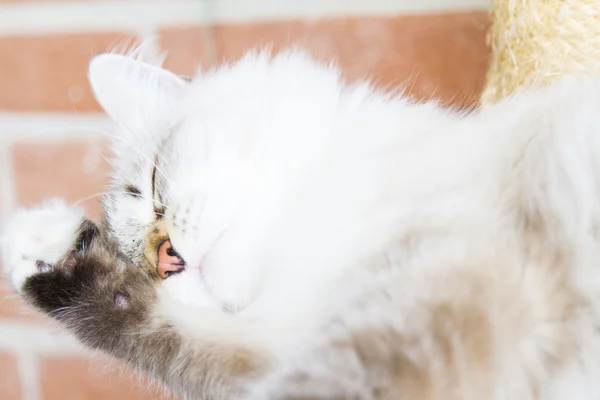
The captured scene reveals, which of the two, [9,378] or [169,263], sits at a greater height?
[169,263]

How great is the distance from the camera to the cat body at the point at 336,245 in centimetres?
40

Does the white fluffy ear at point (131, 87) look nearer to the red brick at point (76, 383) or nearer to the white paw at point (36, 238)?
the white paw at point (36, 238)

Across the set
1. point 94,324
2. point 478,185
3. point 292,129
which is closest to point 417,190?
point 478,185

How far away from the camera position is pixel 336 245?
515mm

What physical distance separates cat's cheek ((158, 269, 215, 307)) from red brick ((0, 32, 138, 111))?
45cm

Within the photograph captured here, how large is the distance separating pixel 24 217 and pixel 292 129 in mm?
302

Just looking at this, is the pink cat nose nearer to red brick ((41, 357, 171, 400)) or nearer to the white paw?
the white paw

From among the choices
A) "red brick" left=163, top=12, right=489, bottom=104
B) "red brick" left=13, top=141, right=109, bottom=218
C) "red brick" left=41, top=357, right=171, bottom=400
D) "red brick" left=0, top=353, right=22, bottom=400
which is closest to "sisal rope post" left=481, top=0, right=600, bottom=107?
"red brick" left=163, top=12, right=489, bottom=104

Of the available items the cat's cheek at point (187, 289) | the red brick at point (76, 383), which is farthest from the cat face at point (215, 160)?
the red brick at point (76, 383)

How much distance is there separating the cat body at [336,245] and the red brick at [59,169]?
9.8 inches

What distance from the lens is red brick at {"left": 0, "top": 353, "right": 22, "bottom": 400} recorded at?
106cm

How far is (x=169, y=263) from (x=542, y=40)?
0.42m

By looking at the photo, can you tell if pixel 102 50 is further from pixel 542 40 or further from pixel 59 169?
pixel 542 40

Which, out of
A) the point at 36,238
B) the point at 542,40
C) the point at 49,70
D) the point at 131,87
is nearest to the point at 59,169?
the point at 49,70
